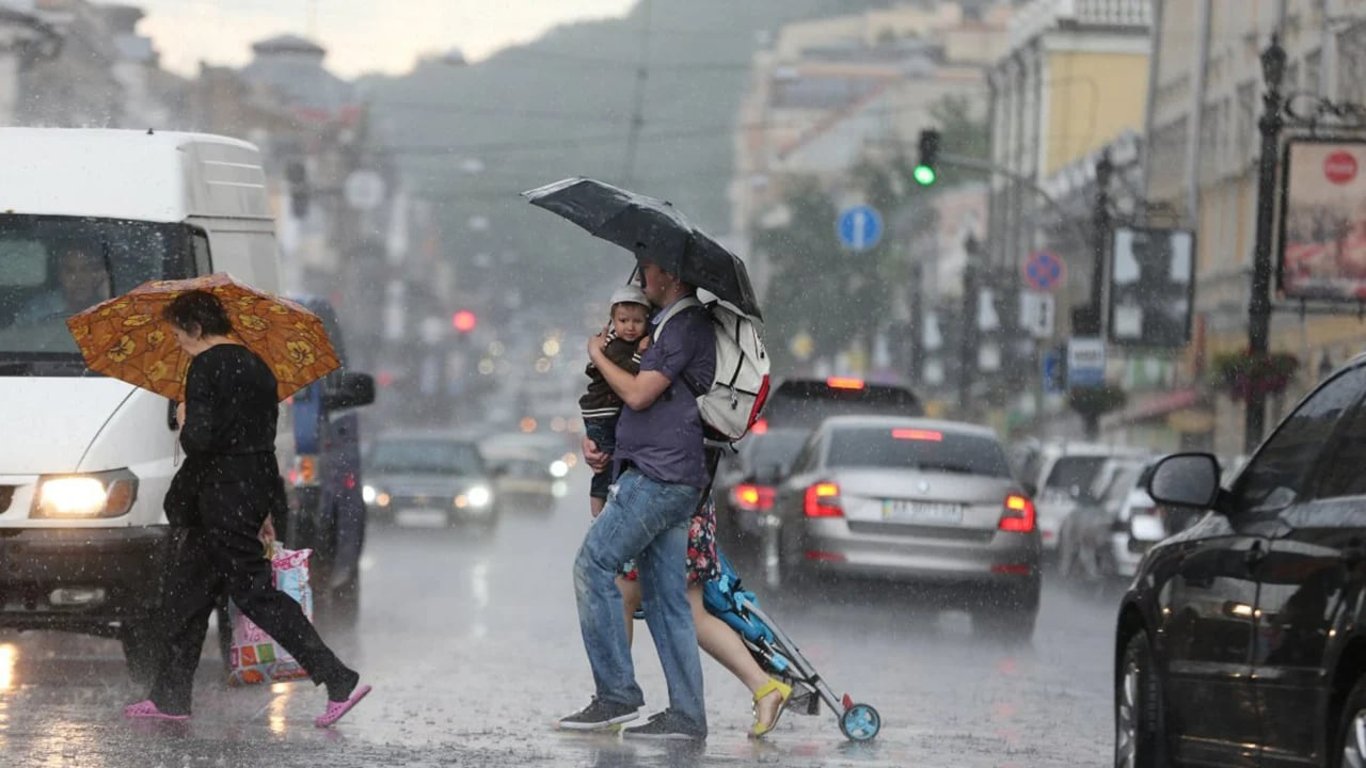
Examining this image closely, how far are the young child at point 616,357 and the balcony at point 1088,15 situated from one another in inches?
2791

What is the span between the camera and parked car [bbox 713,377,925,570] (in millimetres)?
23984

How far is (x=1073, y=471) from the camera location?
33844mm

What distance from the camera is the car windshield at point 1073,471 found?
33.5m

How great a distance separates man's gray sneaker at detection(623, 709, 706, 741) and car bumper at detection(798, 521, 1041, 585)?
8731 mm

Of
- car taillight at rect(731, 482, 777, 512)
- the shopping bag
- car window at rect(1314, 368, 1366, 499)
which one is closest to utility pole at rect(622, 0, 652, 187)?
car taillight at rect(731, 482, 777, 512)

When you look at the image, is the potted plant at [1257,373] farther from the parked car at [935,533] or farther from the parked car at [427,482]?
the parked car at [935,533]

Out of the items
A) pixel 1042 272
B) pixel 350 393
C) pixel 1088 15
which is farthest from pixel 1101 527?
pixel 1088 15

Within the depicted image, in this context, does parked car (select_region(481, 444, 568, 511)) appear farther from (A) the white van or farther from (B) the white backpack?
(B) the white backpack

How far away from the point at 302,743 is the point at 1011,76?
79276 mm

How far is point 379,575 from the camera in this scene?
25500 millimetres

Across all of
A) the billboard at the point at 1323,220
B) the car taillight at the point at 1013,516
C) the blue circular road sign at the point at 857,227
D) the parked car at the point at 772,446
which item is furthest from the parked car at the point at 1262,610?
the blue circular road sign at the point at 857,227

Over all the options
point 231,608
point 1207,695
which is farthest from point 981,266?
point 1207,695

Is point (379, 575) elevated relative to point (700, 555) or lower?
lower

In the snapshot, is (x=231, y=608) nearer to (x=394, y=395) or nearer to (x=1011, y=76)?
(x=1011, y=76)
